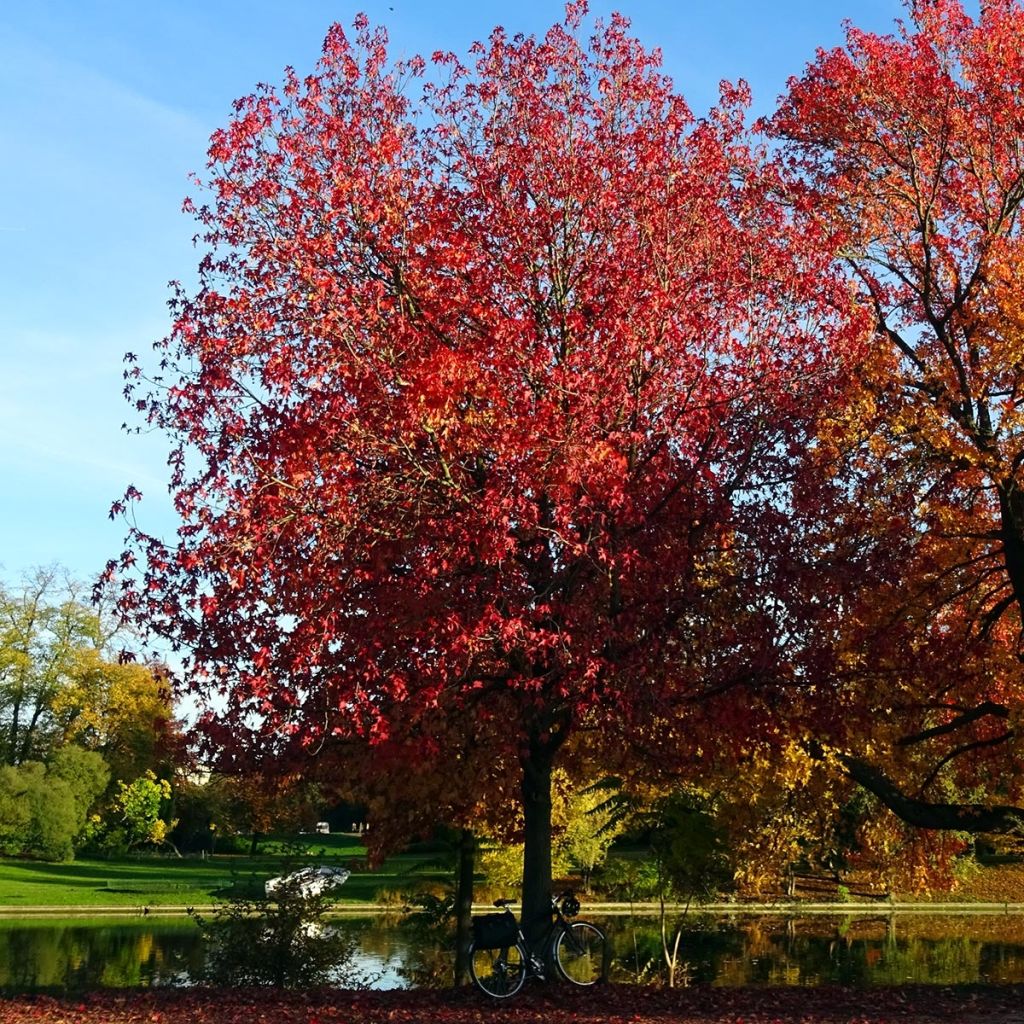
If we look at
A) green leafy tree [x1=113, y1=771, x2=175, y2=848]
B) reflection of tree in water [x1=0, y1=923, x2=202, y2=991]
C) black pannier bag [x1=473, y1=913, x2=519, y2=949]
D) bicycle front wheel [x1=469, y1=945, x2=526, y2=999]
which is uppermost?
black pannier bag [x1=473, y1=913, x2=519, y2=949]

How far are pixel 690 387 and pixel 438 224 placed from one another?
3.45 metres

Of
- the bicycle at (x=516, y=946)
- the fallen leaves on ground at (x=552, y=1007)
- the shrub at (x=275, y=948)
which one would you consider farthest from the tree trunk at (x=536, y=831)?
the shrub at (x=275, y=948)

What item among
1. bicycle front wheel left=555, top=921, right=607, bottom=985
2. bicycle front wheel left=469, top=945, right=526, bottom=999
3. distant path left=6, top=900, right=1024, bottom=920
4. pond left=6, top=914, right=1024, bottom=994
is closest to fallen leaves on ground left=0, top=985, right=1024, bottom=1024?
bicycle front wheel left=469, top=945, right=526, bottom=999

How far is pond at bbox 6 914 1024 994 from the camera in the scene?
21938mm

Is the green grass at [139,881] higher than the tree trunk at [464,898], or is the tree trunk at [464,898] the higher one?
the tree trunk at [464,898]

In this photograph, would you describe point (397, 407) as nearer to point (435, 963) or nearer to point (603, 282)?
point (603, 282)

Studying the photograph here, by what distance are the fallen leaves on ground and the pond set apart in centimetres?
377

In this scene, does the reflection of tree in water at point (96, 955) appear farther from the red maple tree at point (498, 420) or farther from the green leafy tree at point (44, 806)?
the green leafy tree at point (44, 806)

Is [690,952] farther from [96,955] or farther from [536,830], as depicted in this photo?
[536,830]

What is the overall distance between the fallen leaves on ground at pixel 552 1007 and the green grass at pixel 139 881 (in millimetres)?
17802

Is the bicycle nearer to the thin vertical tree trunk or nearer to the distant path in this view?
the thin vertical tree trunk

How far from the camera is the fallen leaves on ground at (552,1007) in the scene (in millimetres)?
10648

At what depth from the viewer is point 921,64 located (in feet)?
53.6

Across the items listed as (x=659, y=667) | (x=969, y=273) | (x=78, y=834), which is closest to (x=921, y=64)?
(x=969, y=273)
